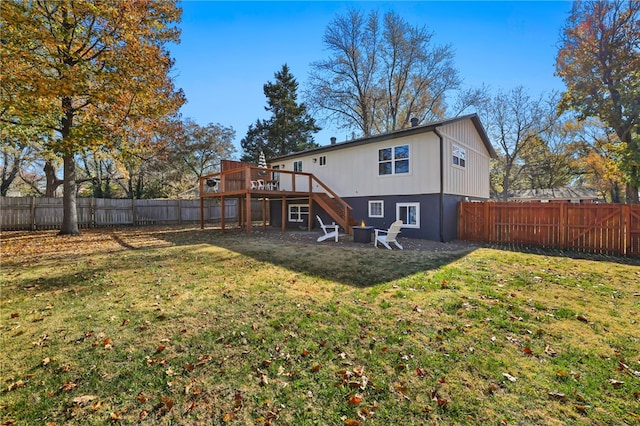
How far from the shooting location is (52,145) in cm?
1089

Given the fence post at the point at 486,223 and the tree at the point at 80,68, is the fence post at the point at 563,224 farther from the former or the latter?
the tree at the point at 80,68

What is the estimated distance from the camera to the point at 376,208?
1417 cm

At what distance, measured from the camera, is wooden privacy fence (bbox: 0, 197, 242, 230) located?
49.1 ft

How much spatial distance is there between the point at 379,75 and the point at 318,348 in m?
28.8

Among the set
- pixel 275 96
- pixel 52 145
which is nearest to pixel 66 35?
pixel 52 145

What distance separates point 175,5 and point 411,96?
69.8 ft

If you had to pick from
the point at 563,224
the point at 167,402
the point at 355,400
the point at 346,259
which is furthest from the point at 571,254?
the point at 167,402

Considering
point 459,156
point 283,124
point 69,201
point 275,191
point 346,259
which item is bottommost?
point 346,259

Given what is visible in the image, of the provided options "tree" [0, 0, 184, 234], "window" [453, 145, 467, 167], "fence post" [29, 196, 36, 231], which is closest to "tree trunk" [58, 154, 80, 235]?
"tree" [0, 0, 184, 234]

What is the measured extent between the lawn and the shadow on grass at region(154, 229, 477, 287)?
0.21m

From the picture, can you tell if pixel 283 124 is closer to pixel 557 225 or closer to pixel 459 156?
pixel 459 156

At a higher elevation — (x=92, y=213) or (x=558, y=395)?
(x=92, y=213)

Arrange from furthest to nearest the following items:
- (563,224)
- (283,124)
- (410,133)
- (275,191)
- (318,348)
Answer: (283,124)
(275,191)
(410,133)
(563,224)
(318,348)

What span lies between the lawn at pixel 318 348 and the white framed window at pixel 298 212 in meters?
11.4
